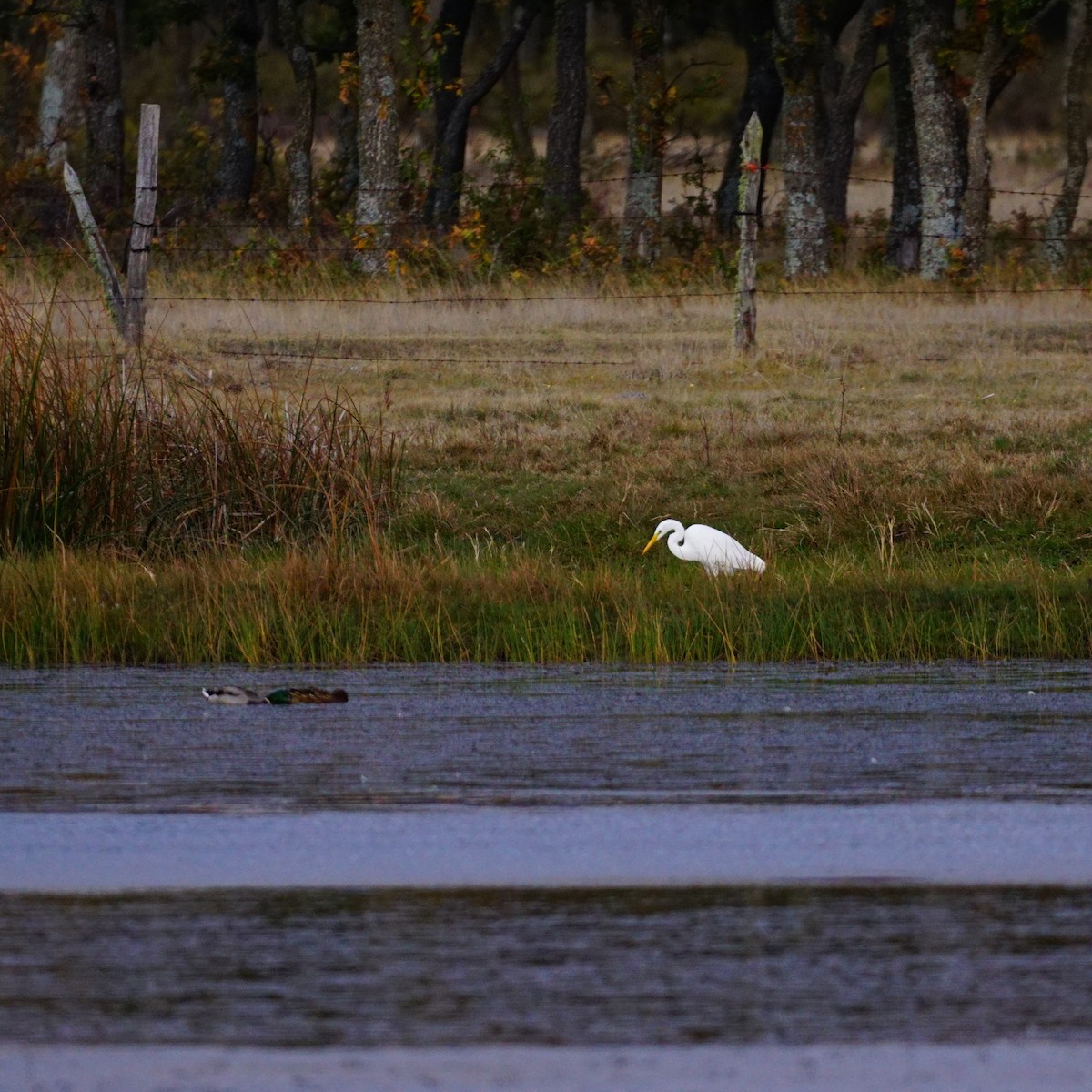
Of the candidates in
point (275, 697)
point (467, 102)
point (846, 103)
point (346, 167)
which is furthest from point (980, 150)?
point (275, 697)

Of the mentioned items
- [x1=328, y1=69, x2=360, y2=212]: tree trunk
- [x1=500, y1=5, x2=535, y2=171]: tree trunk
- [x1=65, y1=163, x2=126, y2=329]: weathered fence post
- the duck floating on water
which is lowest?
the duck floating on water

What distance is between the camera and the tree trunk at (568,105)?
1329 inches

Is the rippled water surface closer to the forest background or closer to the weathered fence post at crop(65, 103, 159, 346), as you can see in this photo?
the forest background

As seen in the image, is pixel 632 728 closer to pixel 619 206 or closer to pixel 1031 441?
pixel 1031 441

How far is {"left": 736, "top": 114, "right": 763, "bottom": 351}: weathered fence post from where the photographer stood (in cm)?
2022

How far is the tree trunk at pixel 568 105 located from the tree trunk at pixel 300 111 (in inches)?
134

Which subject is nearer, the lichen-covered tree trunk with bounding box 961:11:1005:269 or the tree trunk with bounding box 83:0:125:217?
the lichen-covered tree trunk with bounding box 961:11:1005:269

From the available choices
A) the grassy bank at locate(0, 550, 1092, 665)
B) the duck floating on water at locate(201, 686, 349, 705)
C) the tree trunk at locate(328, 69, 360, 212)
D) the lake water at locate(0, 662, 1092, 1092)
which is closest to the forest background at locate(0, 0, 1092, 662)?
the grassy bank at locate(0, 550, 1092, 665)

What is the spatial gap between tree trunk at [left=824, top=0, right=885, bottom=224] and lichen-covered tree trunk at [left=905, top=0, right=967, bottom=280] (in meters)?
3.48

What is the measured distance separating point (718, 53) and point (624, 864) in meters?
51.2

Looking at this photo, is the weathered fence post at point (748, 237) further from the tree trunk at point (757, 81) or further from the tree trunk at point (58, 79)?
the tree trunk at point (58, 79)

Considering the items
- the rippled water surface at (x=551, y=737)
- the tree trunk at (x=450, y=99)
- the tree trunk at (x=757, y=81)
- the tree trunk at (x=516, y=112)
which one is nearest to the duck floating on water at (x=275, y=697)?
the rippled water surface at (x=551, y=737)

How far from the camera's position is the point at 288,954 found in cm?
510

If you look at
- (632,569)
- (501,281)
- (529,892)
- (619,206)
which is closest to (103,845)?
(529,892)
